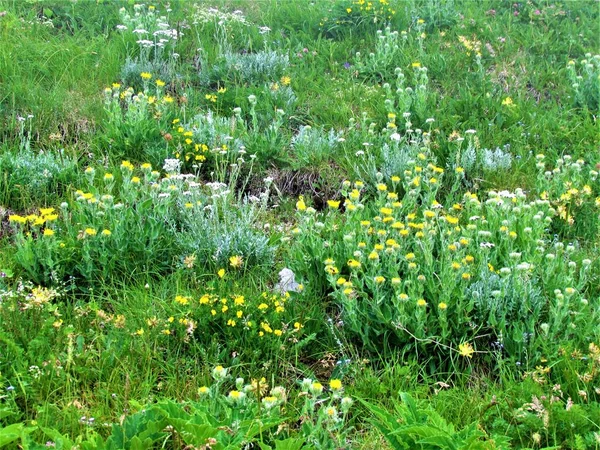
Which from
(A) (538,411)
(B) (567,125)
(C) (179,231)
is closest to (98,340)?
(C) (179,231)

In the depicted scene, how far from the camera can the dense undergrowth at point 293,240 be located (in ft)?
12.0

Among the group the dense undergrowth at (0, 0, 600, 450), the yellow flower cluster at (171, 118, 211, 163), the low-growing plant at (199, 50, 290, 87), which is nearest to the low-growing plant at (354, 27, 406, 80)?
the dense undergrowth at (0, 0, 600, 450)

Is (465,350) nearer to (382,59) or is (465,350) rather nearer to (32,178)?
(32,178)

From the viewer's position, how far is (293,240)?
5.45 meters

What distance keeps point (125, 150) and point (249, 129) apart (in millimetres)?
1244

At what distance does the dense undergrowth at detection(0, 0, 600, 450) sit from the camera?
364 centimetres

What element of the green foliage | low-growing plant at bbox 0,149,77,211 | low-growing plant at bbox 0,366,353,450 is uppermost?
the green foliage

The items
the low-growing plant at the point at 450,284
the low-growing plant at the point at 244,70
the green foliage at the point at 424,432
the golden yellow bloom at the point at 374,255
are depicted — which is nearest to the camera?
the green foliage at the point at 424,432

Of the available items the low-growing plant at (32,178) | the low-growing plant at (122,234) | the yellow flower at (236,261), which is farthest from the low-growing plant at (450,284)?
the low-growing plant at (32,178)

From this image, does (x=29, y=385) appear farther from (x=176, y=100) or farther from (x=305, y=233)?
(x=176, y=100)

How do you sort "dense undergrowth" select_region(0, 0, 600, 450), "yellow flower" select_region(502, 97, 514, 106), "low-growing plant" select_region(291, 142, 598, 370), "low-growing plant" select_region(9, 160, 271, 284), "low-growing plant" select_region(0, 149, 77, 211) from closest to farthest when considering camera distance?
1. "dense undergrowth" select_region(0, 0, 600, 450)
2. "low-growing plant" select_region(291, 142, 598, 370)
3. "low-growing plant" select_region(9, 160, 271, 284)
4. "low-growing plant" select_region(0, 149, 77, 211)
5. "yellow flower" select_region(502, 97, 514, 106)

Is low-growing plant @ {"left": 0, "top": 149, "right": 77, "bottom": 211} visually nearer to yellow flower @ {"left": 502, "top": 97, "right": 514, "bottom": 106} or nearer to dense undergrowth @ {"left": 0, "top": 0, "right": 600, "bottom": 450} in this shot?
dense undergrowth @ {"left": 0, "top": 0, "right": 600, "bottom": 450}

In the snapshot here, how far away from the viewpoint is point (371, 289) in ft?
14.6

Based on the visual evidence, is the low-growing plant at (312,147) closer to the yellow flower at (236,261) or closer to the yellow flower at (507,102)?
the yellow flower at (236,261)
